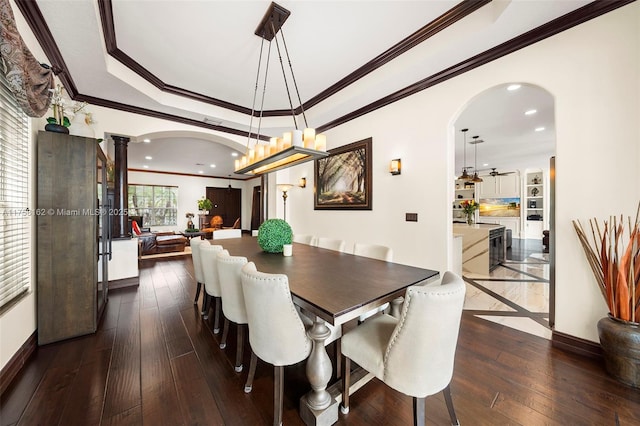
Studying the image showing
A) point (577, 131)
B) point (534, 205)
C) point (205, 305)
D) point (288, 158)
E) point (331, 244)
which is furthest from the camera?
point (534, 205)

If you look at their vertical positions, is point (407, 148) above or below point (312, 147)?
above

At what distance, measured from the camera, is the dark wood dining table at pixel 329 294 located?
1.22 metres

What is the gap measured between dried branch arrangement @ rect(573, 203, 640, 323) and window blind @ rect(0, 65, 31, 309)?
435cm

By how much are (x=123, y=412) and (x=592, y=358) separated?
343 cm

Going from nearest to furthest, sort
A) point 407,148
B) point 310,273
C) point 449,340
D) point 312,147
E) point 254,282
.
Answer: point 449,340, point 254,282, point 310,273, point 312,147, point 407,148

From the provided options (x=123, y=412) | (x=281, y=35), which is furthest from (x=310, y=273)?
(x=281, y=35)

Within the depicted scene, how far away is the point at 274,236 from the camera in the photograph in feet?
8.20

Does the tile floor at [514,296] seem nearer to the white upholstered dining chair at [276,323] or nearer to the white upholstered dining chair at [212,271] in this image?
the white upholstered dining chair at [276,323]

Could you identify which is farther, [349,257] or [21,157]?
[349,257]

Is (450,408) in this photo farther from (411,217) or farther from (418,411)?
(411,217)

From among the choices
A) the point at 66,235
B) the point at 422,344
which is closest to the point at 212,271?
the point at 66,235

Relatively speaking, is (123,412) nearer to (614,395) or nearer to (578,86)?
(614,395)

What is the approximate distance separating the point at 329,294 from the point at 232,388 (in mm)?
1017

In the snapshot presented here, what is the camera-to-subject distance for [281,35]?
2.39 meters
